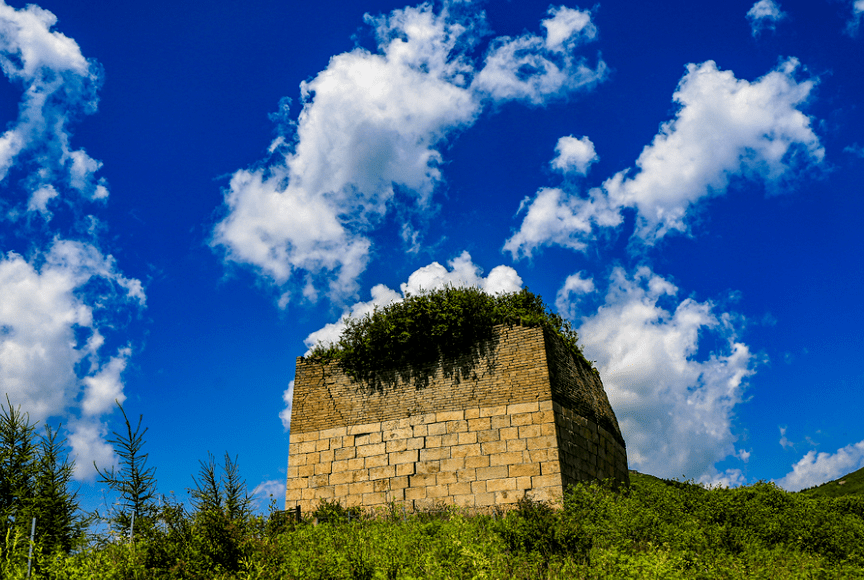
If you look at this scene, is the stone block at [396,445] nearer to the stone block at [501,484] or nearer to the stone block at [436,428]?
the stone block at [436,428]

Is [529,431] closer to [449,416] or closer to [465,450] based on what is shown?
[465,450]

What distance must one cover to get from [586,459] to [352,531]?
6.02 m

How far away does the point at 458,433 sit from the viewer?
12.6 meters

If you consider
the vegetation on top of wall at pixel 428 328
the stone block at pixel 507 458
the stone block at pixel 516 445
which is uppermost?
the vegetation on top of wall at pixel 428 328

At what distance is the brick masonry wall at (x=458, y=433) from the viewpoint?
12039 millimetres

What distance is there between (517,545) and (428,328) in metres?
5.76

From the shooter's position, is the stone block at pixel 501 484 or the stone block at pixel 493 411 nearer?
the stone block at pixel 501 484

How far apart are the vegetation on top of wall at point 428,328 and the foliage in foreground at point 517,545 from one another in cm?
341

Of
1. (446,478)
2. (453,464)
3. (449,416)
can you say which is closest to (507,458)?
(453,464)

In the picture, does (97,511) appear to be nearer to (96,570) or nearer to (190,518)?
(190,518)

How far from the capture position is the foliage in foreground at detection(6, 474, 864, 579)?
23.2 feet

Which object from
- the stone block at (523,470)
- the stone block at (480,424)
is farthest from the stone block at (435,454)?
the stone block at (523,470)

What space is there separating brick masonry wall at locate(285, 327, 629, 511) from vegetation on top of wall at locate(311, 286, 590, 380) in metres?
0.32

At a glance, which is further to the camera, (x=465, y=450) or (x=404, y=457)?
(x=404, y=457)
